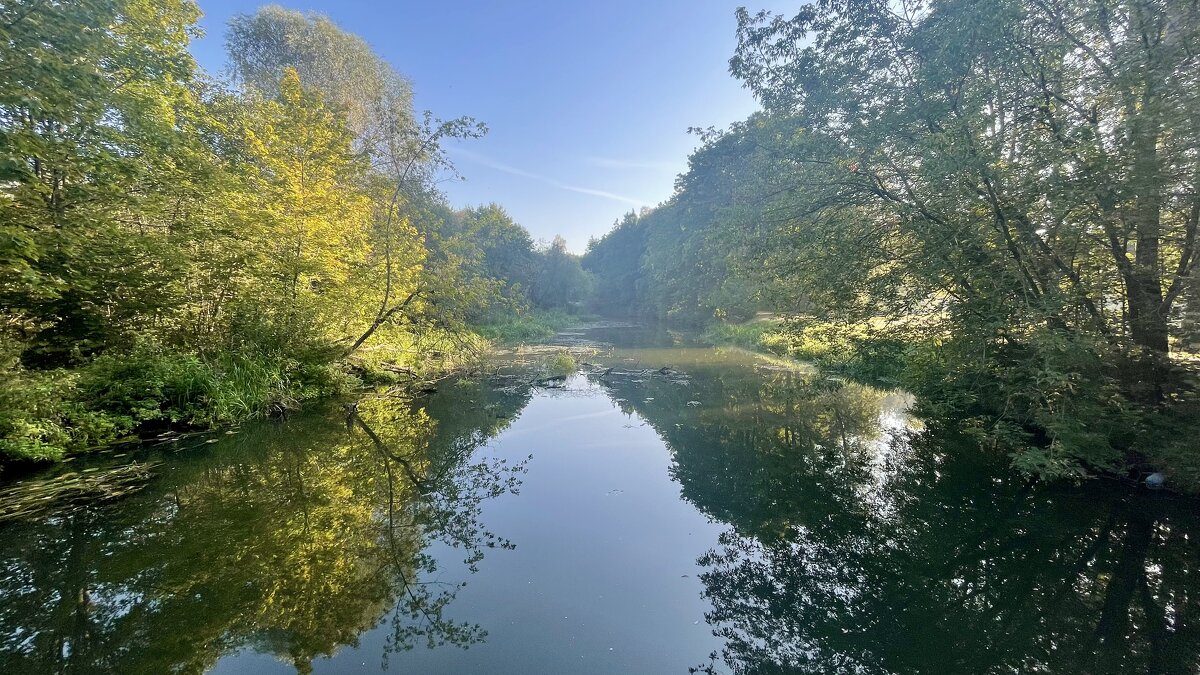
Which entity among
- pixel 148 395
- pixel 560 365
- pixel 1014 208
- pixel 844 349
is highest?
pixel 1014 208

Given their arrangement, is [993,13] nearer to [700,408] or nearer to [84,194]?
[700,408]

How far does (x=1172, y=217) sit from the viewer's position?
5.57 m

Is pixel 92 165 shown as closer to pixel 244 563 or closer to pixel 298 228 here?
pixel 298 228

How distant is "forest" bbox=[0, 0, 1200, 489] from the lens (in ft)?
16.6

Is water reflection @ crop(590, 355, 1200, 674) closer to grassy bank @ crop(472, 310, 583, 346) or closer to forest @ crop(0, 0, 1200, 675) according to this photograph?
forest @ crop(0, 0, 1200, 675)

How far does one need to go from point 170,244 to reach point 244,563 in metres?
5.45

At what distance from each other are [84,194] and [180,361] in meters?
3.26

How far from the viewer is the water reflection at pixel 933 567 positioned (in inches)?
130

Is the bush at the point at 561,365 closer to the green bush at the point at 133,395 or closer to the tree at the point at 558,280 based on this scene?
the green bush at the point at 133,395

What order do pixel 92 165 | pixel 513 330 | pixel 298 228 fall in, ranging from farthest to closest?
pixel 513 330 < pixel 298 228 < pixel 92 165

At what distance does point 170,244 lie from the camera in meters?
6.84

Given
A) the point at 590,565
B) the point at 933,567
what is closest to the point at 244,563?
the point at 590,565

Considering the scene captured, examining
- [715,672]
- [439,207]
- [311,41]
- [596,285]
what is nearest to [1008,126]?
[715,672]

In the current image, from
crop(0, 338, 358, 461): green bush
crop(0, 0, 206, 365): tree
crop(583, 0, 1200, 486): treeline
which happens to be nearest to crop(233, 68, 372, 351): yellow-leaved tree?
crop(0, 338, 358, 461): green bush
